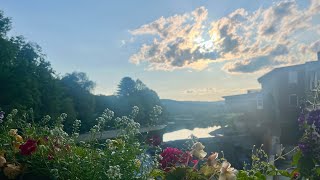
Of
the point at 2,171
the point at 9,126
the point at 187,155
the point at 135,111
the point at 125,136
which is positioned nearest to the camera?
the point at 187,155

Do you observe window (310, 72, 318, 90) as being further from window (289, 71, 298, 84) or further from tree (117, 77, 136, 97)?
tree (117, 77, 136, 97)

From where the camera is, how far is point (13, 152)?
13.5 feet

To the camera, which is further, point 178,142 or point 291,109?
point 291,109

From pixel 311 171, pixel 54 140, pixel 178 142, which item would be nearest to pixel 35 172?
pixel 54 140

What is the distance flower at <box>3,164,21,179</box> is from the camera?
3654mm

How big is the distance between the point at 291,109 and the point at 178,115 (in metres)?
92.5

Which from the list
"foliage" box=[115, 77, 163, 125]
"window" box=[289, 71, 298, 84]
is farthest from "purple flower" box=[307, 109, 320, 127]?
"foliage" box=[115, 77, 163, 125]

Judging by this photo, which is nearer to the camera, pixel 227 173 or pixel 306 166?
pixel 227 173

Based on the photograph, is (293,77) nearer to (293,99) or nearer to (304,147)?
(293,99)

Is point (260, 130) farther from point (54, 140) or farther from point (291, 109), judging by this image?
point (54, 140)

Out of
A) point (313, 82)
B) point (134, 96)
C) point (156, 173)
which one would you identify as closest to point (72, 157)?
point (156, 173)

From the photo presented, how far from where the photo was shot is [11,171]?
12.0 ft

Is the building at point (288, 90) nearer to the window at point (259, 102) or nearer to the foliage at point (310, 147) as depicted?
the window at point (259, 102)

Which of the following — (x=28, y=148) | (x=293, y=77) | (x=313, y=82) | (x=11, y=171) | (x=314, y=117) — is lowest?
(x=11, y=171)
